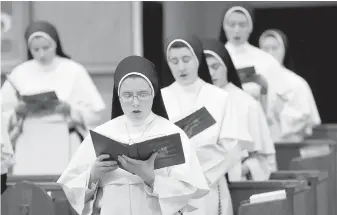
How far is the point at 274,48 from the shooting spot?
42.7 feet

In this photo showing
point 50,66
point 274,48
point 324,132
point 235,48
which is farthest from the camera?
point 274,48

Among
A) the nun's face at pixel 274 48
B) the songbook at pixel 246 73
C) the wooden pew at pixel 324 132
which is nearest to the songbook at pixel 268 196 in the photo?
the songbook at pixel 246 73

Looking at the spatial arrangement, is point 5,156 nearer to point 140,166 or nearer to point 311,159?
point 140,166

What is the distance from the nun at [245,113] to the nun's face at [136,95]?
6.81ft

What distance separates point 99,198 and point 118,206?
14 centimetres

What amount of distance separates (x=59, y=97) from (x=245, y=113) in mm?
1932

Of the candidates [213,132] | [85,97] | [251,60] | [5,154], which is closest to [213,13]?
[251,60]

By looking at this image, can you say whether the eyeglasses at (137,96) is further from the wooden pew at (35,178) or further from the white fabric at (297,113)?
the white fabric at (297,113)

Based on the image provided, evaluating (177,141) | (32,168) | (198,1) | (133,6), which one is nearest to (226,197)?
(177,141)

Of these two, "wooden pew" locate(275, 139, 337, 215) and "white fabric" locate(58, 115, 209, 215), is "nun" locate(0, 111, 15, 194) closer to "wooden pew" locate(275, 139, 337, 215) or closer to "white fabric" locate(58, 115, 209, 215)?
"white fabric" locate(58, 115, 209, 215)

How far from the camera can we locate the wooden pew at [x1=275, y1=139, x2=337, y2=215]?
11.0 meters

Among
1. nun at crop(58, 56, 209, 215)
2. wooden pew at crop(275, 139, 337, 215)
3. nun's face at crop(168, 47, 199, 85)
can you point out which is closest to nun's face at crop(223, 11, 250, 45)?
wooden pew at crop(275, 139, 337, 215)

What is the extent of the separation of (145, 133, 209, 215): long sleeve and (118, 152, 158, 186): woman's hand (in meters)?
0.08

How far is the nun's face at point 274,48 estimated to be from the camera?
13.0m
